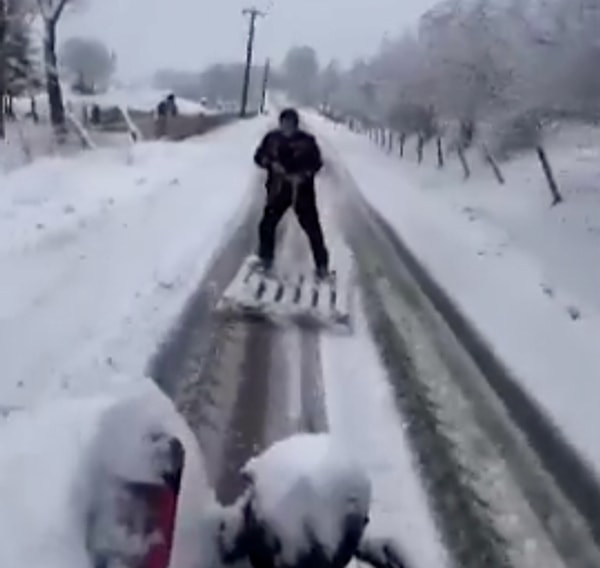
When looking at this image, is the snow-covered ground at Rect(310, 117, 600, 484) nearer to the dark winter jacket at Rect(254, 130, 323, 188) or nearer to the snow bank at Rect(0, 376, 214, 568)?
the dark winter jacket at Rect(254, 130, 323, 188)

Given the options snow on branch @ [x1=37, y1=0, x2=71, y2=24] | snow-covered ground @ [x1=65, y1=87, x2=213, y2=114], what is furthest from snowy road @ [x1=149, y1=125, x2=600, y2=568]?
snow-covered ground @ [x1=65, y1=87, x2=213, y2=114]

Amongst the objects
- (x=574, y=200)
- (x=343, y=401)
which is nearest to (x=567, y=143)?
(x=574, y=200)

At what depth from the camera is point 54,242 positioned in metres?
13.4

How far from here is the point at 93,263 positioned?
1198 centimetres

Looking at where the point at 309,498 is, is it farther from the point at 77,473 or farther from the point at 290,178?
the point at 290,178

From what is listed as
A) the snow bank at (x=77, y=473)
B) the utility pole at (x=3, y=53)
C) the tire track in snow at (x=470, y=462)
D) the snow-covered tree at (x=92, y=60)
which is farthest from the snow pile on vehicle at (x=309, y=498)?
the snow-covered tree at (x=92, y=60)

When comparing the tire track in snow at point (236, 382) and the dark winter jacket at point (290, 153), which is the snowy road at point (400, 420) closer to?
the tire track in snow at point (236, 382)

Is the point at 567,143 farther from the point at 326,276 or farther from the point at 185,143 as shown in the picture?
the point at 326,276

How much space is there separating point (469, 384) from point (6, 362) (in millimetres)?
3229

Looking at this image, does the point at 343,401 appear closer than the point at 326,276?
Yes

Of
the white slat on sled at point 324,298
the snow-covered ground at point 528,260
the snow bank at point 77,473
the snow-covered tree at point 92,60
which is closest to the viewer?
the snow bank at point 77,473

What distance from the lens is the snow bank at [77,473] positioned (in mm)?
2271

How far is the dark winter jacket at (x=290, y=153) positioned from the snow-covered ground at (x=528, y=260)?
7.00ft

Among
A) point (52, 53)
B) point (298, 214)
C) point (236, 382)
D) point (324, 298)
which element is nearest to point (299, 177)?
point (298, 214)
